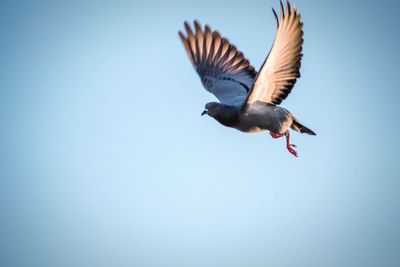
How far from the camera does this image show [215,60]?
11.6 metres

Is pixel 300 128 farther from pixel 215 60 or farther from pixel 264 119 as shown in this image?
pixel 215 60

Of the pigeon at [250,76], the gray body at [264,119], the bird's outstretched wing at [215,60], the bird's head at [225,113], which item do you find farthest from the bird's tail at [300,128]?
the bird's head at [225,113]

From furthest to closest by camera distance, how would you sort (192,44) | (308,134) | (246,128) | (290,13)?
(192,44), (308,134), (246,128), (290,13)

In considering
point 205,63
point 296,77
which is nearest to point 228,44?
point 205,63

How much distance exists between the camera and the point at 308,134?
10.4 m

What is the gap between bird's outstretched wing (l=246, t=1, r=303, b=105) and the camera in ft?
27.8

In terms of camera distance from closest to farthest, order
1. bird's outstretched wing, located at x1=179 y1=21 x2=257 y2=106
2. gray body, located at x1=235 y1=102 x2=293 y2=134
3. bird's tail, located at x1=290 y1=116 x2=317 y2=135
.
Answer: gray body, located at x1=235 y1=102 x2=293 y2=134 → bird's tail, located at x1=290 y1=116 x2=317 y2=135 → bird's outstretched wing, located at x1=179 y1=21 x2=257 y2=106

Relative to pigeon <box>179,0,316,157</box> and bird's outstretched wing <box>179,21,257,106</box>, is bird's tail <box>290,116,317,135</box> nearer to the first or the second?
pigeon <box>179,0,316,157</box>

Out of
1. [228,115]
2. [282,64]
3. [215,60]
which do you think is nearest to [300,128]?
[282,64]

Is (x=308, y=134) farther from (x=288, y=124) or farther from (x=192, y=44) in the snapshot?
(x=192, y=44)

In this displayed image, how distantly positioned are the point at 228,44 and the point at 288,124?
3.21 m

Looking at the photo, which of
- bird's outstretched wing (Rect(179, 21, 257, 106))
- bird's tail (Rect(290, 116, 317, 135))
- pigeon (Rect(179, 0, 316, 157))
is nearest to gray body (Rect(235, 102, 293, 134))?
pigeon (Rect(179, 0, 316, 157))

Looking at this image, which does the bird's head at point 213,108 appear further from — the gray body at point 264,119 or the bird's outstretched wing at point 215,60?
the bird's outstretched wing at point 215,60

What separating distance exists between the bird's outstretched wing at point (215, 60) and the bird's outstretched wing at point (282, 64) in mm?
1522
